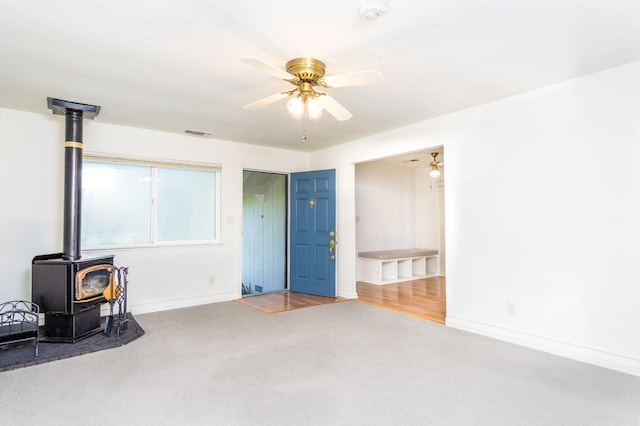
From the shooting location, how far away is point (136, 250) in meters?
4.45

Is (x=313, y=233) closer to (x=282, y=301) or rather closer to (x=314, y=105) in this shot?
(x=282, y=301)

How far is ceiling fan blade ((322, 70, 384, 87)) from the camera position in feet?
7.14

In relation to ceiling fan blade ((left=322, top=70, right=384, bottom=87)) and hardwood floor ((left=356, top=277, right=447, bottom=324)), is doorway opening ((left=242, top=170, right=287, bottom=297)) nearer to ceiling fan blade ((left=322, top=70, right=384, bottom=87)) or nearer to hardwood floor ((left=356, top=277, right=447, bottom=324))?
hardwood floor ((left=356, top=277, right=447, bottom=324))

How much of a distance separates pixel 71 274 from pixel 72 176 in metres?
0.98

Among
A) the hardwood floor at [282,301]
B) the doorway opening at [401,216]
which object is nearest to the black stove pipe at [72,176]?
the hardwood floor at [282,301]

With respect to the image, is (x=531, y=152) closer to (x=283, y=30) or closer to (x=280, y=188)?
(x=283, y=30)

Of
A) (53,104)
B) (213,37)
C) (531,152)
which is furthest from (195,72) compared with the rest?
(531,152)

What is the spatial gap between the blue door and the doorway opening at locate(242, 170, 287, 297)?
1.46ft

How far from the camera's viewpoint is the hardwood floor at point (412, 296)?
447 centimetres

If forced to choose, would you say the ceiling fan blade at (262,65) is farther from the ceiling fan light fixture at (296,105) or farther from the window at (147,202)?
the window at (147,202)

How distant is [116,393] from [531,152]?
3944mm

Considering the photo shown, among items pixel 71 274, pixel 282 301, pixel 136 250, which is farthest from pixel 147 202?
pixel 282 301

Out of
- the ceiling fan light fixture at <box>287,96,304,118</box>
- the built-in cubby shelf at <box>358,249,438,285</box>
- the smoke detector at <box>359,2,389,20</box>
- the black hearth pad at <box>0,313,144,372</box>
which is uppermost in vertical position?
the smoke detector at <box>359,2,389,20</box>

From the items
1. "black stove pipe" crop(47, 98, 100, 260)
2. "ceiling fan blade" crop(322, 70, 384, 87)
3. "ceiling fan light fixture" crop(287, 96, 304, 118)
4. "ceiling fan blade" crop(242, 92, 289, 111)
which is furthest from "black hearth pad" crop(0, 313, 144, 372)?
"ceiling fan blade" crop(322, 70, 384, 87)
